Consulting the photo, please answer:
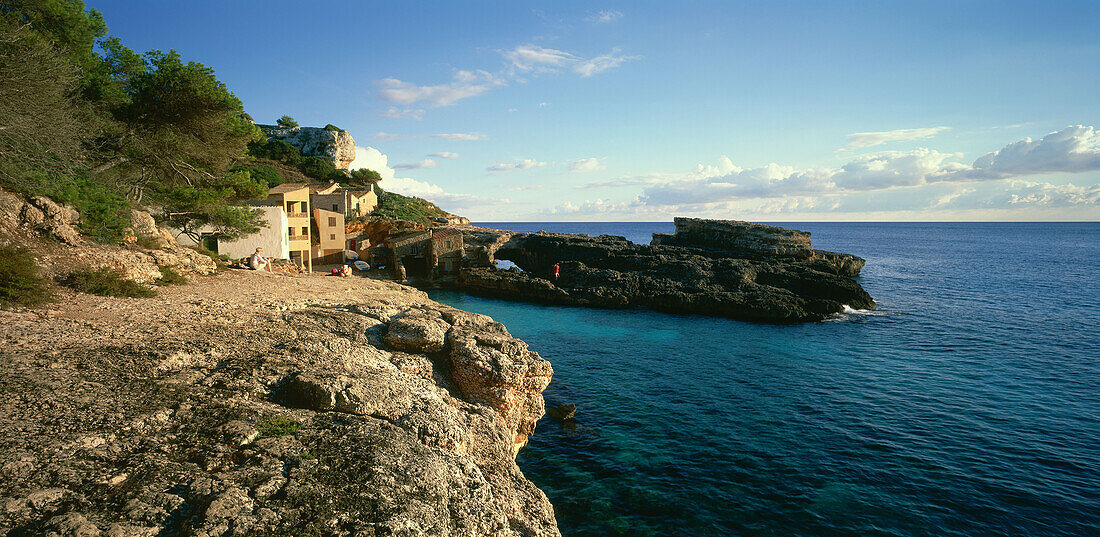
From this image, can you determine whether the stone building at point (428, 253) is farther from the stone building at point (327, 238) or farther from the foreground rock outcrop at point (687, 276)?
the stone building at point (327, 238)

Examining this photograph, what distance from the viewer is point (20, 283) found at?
995cm

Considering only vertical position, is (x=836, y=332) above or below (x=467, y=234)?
below

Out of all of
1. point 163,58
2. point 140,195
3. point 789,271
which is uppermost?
point 163,58

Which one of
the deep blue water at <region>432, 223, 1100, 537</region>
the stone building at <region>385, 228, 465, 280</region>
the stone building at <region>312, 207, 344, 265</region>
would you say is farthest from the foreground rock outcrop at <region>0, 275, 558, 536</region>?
the stone building at <region>312, 207, 344, 265</region>

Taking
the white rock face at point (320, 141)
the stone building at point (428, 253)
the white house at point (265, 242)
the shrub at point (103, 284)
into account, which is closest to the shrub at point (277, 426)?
Result: the shrub at point (103, 284)

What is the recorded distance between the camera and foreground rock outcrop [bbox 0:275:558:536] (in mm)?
4605

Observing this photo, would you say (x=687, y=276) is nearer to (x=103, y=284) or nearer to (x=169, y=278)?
(x=169, y=278)

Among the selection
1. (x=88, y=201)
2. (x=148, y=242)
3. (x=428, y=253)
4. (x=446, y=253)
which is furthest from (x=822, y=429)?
(x=428, y=253)

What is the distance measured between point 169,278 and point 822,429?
2141 centimetres

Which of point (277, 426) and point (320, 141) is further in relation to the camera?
point (320, 141)

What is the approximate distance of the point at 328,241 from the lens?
4753cm

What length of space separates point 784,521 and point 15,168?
2412 cm

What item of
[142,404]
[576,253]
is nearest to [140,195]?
[142,404]

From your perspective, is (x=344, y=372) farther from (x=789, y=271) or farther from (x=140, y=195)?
(x=789, y=271)
